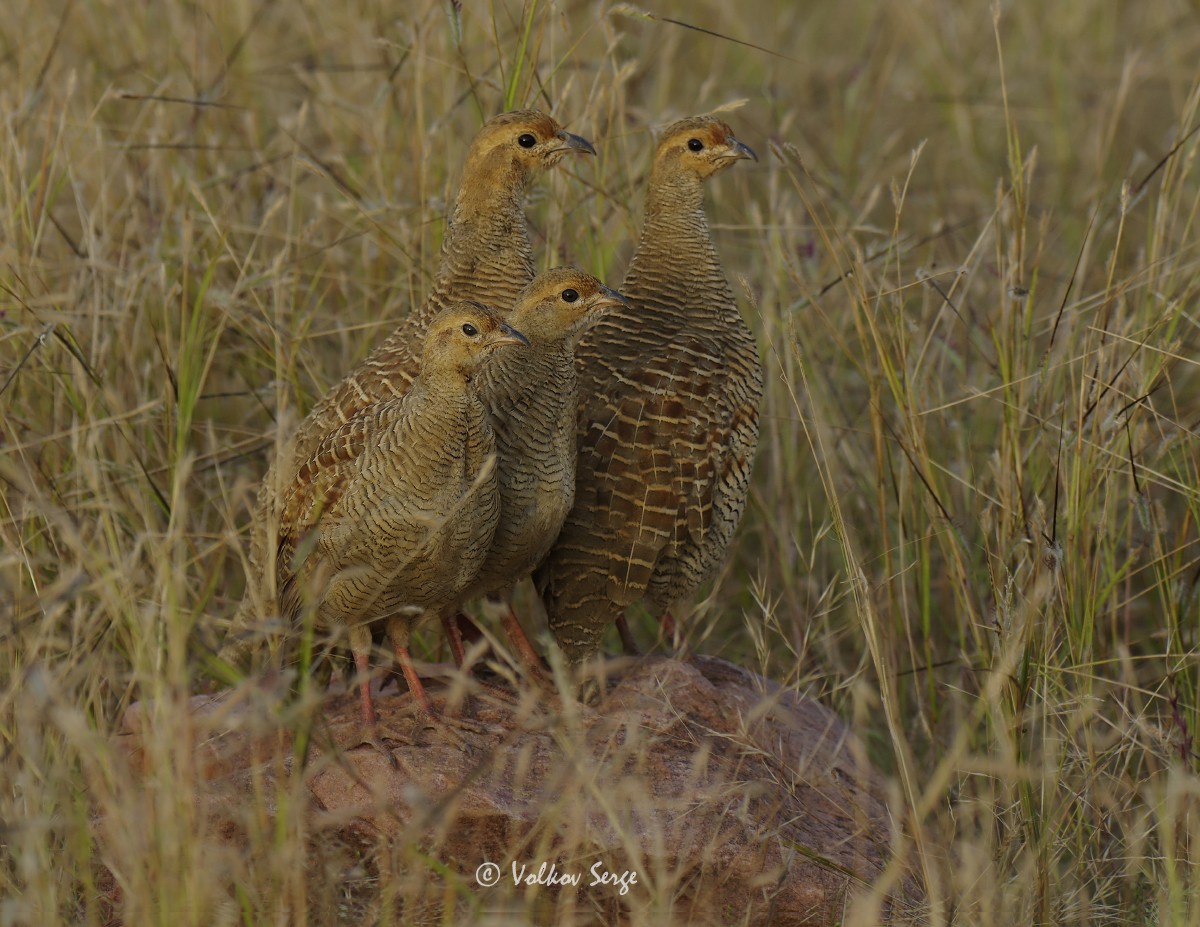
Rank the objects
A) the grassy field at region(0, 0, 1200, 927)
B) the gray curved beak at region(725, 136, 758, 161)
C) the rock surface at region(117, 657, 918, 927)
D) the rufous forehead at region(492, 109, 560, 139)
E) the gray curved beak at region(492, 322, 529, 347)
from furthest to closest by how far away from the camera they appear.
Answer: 1. the gray curved beak at region(725, 136, 758, 161)
2. the rufous forehead at region(492, 109, 560, 139)
3. the gray curved beak at region(492, 322, 529, 347)
4. the rock surface at region(117, 657, 918, 927)
5. the grassy field at region(0, 0, 1200, 927)

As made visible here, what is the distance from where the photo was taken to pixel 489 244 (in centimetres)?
496

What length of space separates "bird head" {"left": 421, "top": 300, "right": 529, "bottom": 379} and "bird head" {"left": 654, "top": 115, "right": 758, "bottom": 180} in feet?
4.61

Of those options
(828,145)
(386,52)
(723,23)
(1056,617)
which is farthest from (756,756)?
(723,23)

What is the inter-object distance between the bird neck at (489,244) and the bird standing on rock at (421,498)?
26.5 inches

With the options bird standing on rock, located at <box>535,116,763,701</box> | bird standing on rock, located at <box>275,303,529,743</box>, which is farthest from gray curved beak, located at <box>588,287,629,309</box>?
bird standing on rock, located at <box>275,303,529,743</box>

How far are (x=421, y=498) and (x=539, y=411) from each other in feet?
1.54

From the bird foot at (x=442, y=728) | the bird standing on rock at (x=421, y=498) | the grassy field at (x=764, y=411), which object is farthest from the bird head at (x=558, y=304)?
the bird foot at (x=442, y=728)

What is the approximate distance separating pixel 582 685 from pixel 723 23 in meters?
5.80

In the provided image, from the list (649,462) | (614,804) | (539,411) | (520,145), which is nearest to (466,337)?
(539,411)

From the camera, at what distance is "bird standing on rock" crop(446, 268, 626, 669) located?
4.34 metres

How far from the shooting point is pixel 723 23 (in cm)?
941

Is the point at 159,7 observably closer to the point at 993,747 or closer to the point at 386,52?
the point at 386,52

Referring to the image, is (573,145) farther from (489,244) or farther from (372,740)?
(372,740)

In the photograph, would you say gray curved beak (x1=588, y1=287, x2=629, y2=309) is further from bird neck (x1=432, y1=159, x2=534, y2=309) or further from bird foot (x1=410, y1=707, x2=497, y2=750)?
bird foot (x1=410, y1=707, x2=497, y2=750)
